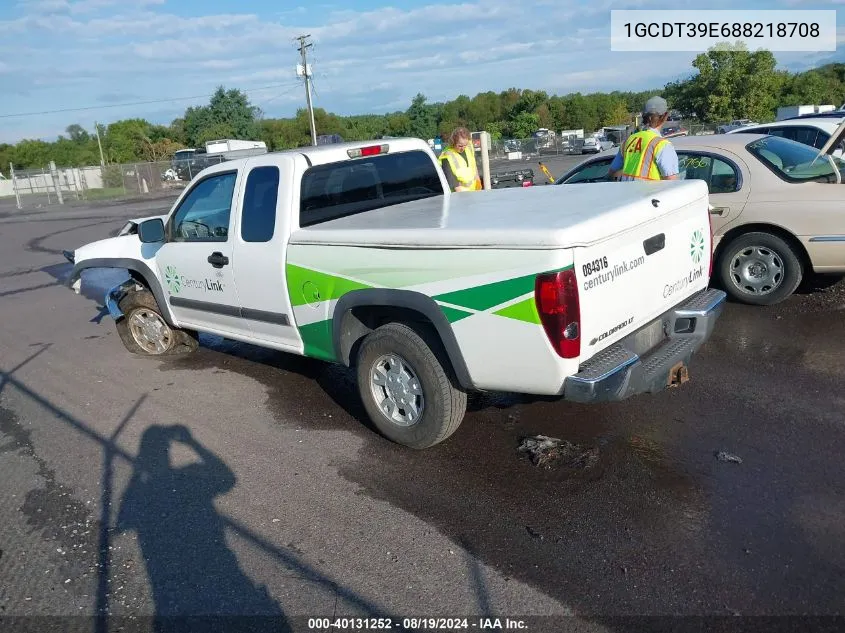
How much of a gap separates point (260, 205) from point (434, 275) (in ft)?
6.01

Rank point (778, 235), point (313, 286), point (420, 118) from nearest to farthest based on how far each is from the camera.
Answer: point (313, 286) < point (778, 235) < point (420, 118)

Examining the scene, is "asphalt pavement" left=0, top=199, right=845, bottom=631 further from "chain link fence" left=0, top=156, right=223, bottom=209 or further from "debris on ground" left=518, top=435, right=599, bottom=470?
"chain link fence" left=0, top=156, right=223, bottom=209

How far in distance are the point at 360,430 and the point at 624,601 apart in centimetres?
240

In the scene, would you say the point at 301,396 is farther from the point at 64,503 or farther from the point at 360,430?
the point at 64,503

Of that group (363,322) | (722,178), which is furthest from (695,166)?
(363,322)

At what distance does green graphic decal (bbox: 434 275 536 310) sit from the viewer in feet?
11.6

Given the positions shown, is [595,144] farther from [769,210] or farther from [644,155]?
[644,155]

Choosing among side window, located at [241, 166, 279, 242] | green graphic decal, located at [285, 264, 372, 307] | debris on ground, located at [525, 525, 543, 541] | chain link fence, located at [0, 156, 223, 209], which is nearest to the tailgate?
debris on ground, located at [525, 525, 543, 541]

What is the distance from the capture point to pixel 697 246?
15.1ft

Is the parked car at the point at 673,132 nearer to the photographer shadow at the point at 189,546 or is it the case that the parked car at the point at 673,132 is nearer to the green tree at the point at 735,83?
the photographer shadow at the point at 189,546

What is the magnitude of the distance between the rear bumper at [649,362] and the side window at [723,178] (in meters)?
2.55

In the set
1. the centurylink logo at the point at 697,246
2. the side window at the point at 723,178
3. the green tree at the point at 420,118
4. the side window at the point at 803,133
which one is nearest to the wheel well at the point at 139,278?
the centurylink logo at the point at 697,246

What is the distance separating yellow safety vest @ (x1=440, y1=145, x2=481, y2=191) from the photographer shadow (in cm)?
411

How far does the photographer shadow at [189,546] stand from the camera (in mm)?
3117
